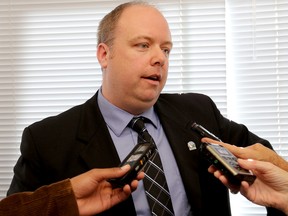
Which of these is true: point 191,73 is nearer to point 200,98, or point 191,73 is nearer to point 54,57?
point 200,98

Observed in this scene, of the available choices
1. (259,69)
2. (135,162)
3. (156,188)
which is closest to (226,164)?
(135,162)

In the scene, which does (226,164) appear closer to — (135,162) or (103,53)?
(135,162)

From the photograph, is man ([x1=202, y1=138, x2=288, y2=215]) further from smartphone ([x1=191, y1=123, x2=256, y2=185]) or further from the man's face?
the man's face

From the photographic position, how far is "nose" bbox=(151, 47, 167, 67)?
5.58ft

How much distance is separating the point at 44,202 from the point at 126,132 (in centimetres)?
54

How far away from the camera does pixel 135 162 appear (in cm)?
129

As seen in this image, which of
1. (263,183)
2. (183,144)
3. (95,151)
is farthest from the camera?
(183,144)

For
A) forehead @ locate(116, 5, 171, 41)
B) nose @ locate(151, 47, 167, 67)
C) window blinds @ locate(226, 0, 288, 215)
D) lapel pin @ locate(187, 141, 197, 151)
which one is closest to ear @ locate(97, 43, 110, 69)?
forehead @ locate(116, 5, 171, 41)

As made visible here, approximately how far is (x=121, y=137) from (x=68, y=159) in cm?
25

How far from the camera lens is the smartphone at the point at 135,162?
1.29m

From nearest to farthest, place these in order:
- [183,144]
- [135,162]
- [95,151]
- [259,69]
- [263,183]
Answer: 1. [135,162]
2. [263,183]
3. [95,151]
4. [183,144]
5. [259,69]

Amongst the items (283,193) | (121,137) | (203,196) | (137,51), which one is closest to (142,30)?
(137,51)

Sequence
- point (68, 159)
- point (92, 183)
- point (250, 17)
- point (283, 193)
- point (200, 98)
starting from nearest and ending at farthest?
1. point (92, 183)
2. point (283, 193)
3. point (68, 159)
4. point (200, 98)
5. point (250, 17)

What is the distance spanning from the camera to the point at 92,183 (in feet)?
4.60
